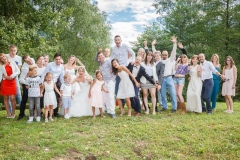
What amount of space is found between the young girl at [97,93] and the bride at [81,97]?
0.47 m

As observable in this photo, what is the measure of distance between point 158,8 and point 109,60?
24138 mm

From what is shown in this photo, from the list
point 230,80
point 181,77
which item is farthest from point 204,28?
point 181,77

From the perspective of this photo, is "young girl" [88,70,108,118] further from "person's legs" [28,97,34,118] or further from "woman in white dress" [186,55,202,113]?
"woman in white dress" [186,55,202,113]

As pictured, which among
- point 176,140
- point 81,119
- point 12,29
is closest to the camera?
point 176,140

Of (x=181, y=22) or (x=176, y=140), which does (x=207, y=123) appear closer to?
(x=176, y=140)

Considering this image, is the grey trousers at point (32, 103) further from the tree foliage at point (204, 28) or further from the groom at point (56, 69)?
the tree foliage at point (204, 28)

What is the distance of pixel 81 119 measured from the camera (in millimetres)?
9328

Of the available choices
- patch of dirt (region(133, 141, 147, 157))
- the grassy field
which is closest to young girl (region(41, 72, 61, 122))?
the grassy field

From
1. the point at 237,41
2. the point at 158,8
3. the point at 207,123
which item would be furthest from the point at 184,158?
the point at 158,8

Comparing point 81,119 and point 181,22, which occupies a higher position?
point 181,22

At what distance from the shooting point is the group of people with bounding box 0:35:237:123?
9125mm

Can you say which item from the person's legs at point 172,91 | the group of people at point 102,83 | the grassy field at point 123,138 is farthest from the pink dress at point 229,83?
the person's legs at point 172,91

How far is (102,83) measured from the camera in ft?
31.4

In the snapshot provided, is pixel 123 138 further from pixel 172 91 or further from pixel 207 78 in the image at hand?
pixel 207 78
